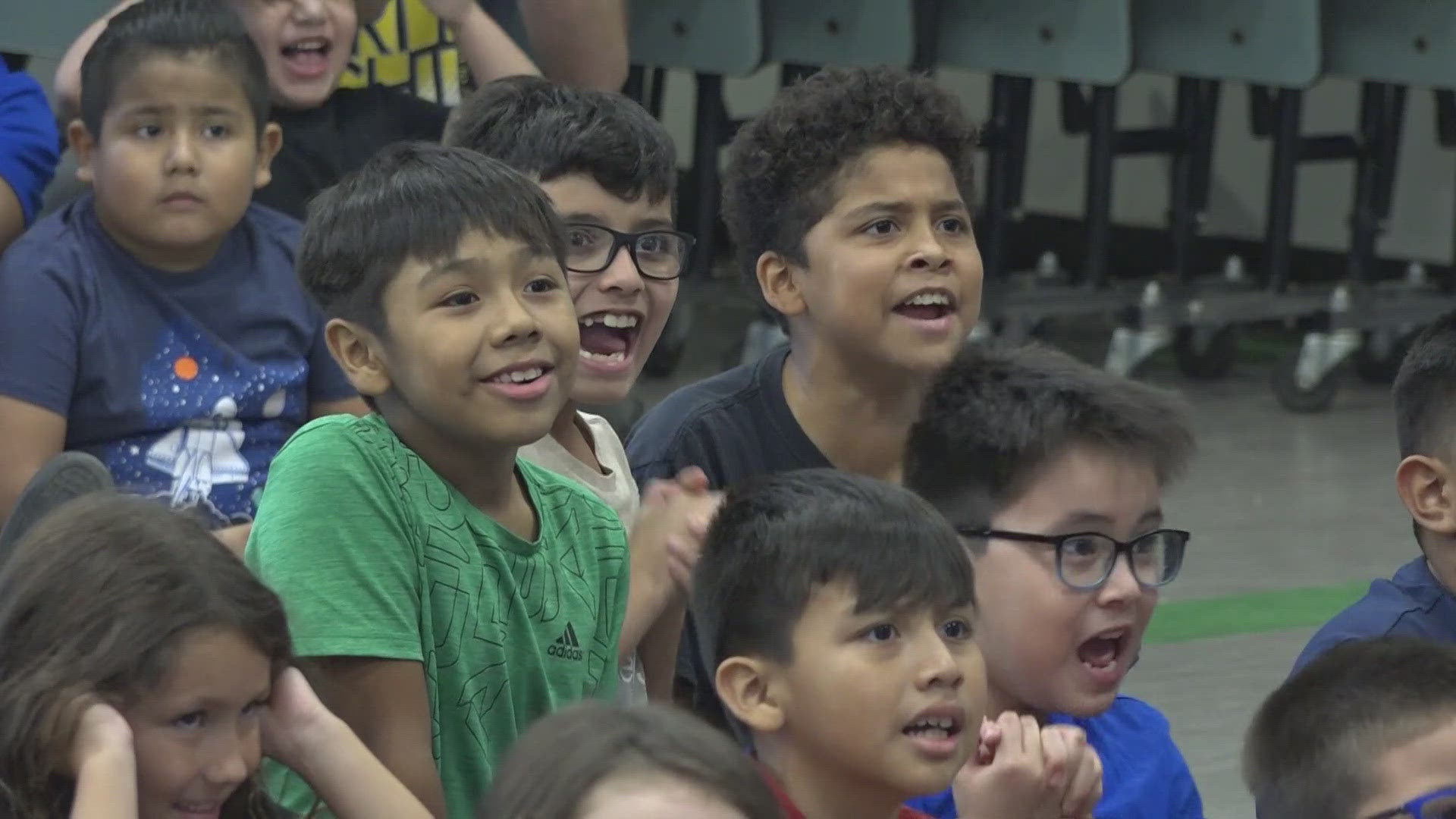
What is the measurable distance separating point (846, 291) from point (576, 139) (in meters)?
0.35

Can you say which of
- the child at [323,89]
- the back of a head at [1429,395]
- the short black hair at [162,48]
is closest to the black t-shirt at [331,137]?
the child at [323,89]

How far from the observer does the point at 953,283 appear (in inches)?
98.7

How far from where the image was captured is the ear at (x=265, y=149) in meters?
2.81

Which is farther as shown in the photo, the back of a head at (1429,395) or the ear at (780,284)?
the ear at (780,284)

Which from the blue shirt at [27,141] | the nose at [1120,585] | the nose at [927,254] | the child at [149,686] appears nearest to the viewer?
the child at [149,686]

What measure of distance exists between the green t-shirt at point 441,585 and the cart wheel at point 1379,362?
4.45 m

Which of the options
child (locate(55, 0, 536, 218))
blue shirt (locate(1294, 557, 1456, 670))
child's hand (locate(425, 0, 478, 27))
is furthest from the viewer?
child's hand (locate(425, 0, 478, 27))

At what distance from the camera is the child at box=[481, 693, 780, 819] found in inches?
53.9

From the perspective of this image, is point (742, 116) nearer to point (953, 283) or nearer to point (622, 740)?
point (953, 283)

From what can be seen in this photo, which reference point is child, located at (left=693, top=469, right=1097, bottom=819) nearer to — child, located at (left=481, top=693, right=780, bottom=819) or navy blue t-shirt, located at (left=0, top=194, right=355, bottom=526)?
child, located at (left=481, top=693, right=780, bottom=819)

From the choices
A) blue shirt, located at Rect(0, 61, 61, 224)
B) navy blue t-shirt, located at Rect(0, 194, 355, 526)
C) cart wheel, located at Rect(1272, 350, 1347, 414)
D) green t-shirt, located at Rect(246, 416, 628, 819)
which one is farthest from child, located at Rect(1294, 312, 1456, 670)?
cart wheel, located at Rect(1272, 350, 1347, 414)

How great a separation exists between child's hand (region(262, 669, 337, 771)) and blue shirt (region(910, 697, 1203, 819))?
25.4 inches

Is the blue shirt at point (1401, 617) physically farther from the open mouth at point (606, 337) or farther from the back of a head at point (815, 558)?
the open mouth at point (606, 337)

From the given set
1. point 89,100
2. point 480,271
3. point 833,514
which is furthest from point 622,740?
point 89,100
